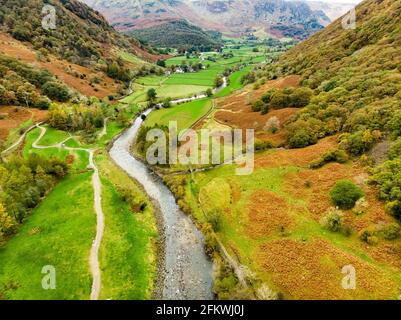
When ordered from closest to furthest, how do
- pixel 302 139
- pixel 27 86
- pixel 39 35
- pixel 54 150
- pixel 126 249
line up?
pixel 126 249 → pixel 302 139 → pixel 54 150 → pixel 27 86 → pixel 39 35

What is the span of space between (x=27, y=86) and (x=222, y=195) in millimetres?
102911

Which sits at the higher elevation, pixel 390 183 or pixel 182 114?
pixel 182 114

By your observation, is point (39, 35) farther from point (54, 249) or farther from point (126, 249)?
point (126, 249)

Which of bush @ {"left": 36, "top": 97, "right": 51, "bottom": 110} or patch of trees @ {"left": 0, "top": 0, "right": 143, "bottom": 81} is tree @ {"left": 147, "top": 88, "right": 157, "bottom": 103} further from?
bush @ {"left": 36, "top": 97, "right": 51, "bottom": 110}

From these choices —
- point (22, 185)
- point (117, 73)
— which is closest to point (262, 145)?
point (22, 185)

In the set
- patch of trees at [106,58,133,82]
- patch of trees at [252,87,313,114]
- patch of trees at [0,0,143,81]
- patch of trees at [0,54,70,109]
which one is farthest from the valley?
patch of trees at [106,58,133,82]

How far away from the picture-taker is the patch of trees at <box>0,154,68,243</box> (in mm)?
59625

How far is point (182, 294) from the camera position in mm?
48531

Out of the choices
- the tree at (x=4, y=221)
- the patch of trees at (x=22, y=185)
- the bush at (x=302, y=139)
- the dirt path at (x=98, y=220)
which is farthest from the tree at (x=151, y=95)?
the tree at (x=4, y=221)

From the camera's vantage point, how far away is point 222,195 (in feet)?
230

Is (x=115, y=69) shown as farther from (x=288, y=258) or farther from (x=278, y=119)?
(x=288, y=258)

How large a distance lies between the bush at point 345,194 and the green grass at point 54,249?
47511 millimetres
